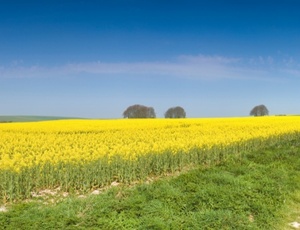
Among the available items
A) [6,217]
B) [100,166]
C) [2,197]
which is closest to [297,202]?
[100,166]

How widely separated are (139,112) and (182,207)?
237ft

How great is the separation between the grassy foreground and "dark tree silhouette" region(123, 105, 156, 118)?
68.8m

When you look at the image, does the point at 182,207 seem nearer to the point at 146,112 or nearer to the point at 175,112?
the point at 146,112

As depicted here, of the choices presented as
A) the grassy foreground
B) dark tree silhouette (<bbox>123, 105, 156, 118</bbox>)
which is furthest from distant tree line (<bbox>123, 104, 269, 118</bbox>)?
the grassy foreground

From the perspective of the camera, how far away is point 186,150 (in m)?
14.2

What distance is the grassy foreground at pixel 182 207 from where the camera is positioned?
6.77 meters

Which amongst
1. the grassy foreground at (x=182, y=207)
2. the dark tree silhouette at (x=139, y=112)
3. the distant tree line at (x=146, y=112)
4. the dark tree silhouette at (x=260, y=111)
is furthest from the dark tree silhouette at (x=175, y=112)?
the grassy foreground at (x=182, y=207)

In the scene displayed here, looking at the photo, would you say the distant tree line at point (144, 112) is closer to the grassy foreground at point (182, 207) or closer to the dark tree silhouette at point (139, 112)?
the dark tree silhouette at point (139, 112)

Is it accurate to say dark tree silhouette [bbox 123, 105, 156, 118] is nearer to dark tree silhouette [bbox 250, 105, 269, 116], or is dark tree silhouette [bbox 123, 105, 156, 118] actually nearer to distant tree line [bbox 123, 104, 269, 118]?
distant tree line [bbox 123, 104, 269, 118]

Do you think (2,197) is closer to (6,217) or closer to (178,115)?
(6,217)

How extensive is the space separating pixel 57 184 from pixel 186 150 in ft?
18.4

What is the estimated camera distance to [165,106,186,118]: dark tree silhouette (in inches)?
3298

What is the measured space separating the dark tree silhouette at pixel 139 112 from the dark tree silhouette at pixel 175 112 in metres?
5.42

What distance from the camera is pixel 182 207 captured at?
7.82 metres
